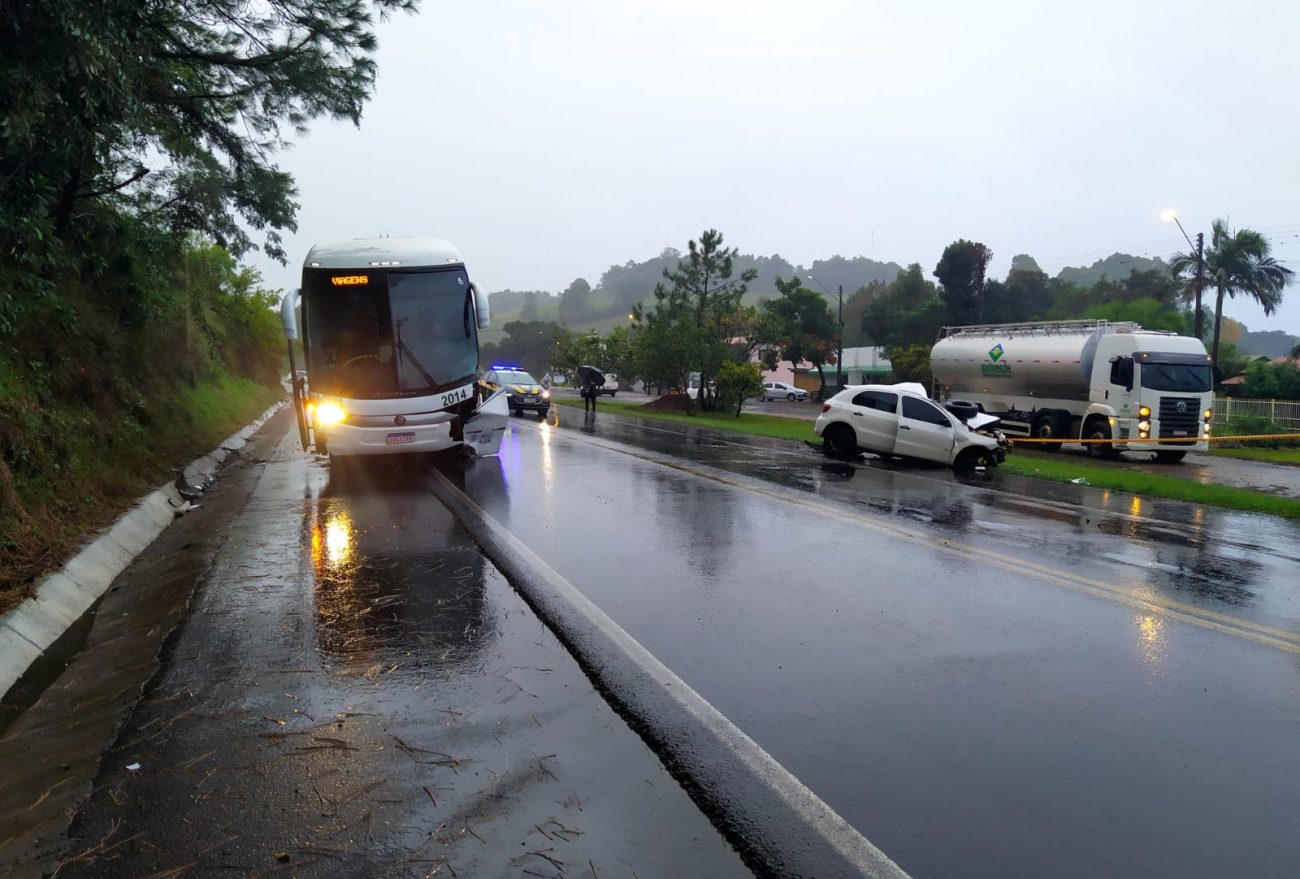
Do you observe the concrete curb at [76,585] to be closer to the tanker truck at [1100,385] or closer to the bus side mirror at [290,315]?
the bus side mirror at [290,315]

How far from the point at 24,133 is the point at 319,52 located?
4.20m

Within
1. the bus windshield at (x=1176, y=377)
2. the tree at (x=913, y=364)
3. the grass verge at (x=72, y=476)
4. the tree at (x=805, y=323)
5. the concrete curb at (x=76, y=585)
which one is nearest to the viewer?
the concrete curb at (x=76, y=585)

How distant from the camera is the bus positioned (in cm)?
1338

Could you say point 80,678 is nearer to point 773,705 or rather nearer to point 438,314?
point 773,705

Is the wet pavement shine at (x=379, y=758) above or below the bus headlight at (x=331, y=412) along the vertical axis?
below

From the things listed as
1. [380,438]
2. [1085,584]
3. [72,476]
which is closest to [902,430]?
[380,438]

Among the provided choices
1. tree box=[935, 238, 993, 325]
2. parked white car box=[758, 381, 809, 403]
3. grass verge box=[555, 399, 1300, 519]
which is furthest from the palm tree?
grass verge box=[555, 399, 1300, 519]

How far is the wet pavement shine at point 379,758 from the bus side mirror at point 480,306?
7.83 meters

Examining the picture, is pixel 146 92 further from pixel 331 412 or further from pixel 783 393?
pixel 783 393

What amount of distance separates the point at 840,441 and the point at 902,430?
1601mm

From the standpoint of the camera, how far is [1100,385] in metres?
24.4

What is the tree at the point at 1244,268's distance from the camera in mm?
53719

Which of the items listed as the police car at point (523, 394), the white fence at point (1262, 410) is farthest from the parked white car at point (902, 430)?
the white fence at point (1262, 410)

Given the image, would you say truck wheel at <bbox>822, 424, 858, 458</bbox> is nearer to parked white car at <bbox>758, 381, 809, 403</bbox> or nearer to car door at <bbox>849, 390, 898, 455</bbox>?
car door at <bbox>849, 390, 898, 455</bbox>
